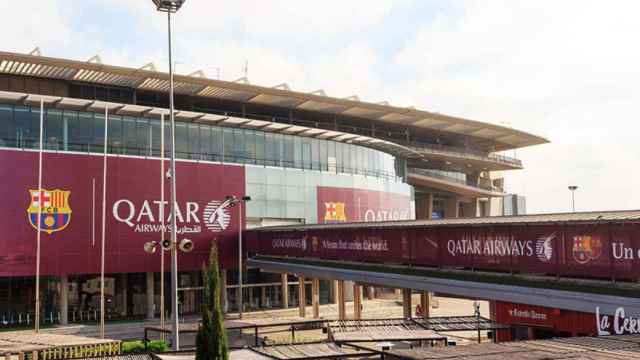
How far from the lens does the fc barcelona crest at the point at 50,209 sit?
4588 cm

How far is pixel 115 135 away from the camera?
5034cm

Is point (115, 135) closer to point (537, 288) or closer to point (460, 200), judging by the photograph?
point (537, 288)

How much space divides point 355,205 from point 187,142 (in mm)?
17422

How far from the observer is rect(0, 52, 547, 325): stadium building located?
46.5 m

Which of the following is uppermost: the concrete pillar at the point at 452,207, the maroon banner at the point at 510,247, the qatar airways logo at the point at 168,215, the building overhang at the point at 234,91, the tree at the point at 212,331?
the building overhang at the point at 234,91

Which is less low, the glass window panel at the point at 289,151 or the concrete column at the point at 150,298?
the glass window panel at the point at 289,151

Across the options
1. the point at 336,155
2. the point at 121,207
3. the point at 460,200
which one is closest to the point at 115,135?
the point at 121,207

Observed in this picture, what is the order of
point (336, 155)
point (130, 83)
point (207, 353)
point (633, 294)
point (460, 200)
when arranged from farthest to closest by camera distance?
point (460, 200) → point (336, 155) → point (130, 83) → point (633, 294) → point (207, 353)

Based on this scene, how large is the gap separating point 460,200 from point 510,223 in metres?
77.4

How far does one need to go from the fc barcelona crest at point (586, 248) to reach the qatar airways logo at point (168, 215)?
31.2 metres

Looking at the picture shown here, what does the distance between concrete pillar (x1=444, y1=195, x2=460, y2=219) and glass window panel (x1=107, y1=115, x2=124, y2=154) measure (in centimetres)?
5911

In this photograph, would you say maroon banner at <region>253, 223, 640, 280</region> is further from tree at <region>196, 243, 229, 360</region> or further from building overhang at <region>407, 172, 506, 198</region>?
building overhang at <region>407, 172, 506, 198</region>

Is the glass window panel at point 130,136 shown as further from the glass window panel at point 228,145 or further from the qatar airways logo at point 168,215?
the glass window panel at point 228,145

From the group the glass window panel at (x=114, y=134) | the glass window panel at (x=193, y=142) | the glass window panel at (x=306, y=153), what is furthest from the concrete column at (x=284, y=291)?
the glass window panel at (x=114, y=134)
